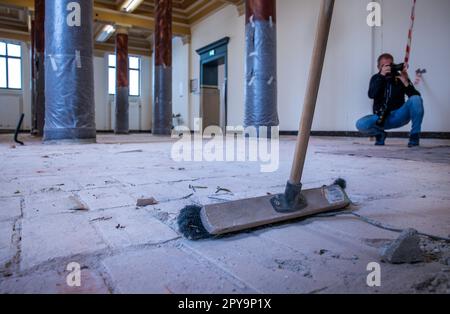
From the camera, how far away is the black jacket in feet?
12.1

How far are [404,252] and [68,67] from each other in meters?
4.05

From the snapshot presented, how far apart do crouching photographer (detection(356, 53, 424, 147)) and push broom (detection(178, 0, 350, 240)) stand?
3.24 meters

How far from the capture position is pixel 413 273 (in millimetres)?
554

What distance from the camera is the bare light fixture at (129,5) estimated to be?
335 inches

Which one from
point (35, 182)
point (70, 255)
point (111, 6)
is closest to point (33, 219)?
point (70, 255)

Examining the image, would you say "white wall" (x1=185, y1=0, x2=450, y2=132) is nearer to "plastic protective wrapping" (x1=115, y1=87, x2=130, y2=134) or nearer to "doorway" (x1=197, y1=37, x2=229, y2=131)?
"doorway" (x1=197, y1=37, x2=229, y2=131)

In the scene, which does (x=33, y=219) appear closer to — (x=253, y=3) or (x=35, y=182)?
(x=35, y=182)

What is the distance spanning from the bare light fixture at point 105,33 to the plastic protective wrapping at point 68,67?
7179 mm

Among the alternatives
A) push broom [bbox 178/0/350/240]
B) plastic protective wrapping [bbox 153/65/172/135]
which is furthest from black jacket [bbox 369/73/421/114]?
plastic protective wrapping [bbox 153/65/172/135]

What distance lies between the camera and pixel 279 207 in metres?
0.86

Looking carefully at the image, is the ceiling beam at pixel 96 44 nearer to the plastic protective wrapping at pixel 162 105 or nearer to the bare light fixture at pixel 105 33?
the bare light fixture at pixel 105 33

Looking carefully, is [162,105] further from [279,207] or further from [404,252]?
[404,252]

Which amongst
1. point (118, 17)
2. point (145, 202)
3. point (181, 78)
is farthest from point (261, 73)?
point (181, 78)

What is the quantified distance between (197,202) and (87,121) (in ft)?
11.2
